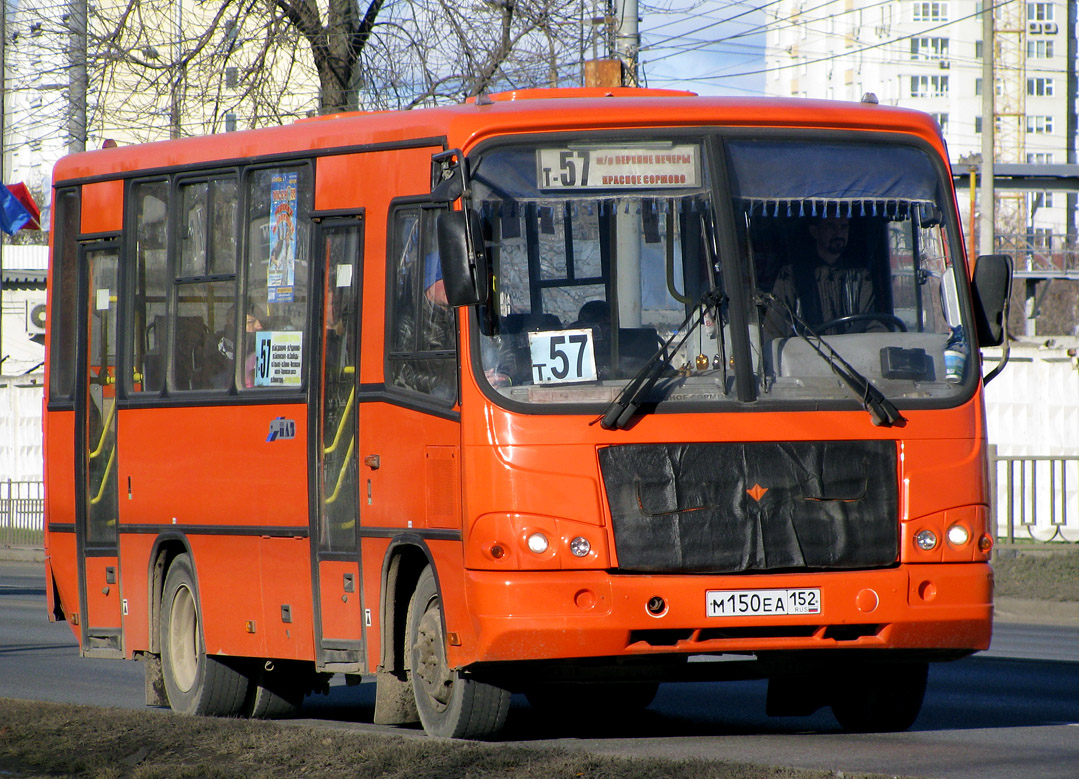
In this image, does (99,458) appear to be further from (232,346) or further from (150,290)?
(232,346)

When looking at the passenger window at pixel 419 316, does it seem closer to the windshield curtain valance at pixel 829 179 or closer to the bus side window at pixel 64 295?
the windshield curtain valance at pixel 829 179

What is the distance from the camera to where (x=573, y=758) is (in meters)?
7.10

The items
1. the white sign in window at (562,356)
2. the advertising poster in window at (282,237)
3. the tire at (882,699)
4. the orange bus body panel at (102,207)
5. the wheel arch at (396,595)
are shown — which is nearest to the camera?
the white sign in window at (562,356)

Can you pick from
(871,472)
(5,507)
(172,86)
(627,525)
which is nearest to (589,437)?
(627,525)

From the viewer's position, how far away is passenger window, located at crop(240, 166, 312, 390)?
9.66 meters

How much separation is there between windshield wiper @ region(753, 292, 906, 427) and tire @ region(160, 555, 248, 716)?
4.22 metres

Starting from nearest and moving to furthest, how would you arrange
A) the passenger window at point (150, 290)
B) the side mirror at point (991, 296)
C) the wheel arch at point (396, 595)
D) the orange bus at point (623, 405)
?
the orange bus at point (623, 405) → the side mirror at point (991, 296) → the wheel arch at point (396, 595) → the passenger window at point (150, 290)

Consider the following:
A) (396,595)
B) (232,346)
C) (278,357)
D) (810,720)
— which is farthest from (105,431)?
(810,720)

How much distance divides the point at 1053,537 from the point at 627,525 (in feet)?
51.3

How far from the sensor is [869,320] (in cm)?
835

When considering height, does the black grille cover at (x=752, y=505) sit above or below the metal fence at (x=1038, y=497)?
above

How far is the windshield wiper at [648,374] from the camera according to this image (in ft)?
25.5

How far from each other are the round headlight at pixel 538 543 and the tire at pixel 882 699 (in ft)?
7.01

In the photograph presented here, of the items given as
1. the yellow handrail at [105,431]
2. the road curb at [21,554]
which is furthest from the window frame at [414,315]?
the road curb at [21,554]
